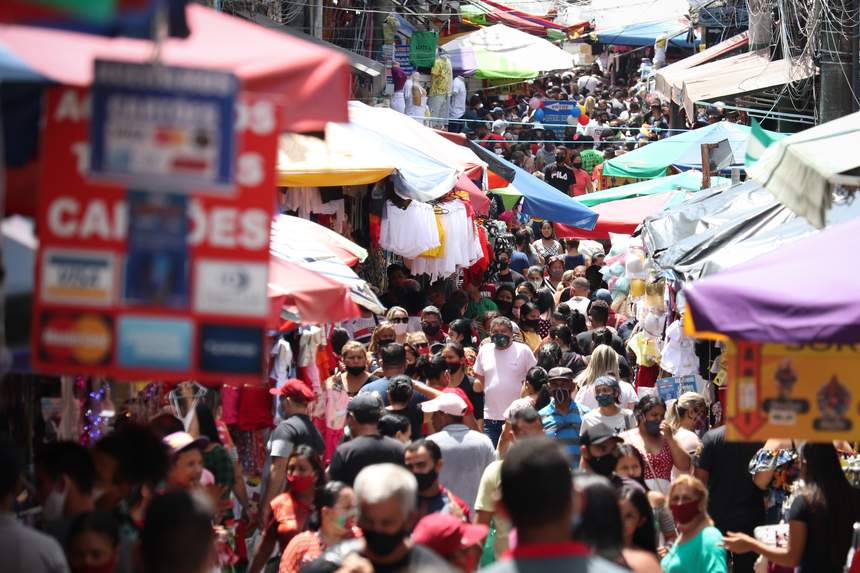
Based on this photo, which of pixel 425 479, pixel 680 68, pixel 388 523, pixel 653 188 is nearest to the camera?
pixel 388 523

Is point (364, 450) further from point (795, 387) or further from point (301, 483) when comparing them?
point (795, 387)

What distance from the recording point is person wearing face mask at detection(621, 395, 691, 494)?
29.8 feet

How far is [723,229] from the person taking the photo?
10.8 m

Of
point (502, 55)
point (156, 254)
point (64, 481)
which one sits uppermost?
point (502, 55)

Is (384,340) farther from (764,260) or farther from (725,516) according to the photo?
(764,260)

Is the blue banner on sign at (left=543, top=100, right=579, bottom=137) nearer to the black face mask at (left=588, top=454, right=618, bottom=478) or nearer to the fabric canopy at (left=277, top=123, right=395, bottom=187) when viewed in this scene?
the fabric canopy at (left=277, top=123, right=395, bottom=187)

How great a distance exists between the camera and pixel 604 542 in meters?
5.20

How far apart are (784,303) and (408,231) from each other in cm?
1115

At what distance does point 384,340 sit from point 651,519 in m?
6.34

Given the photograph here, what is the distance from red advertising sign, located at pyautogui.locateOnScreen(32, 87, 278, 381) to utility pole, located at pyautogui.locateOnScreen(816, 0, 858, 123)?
387 inches

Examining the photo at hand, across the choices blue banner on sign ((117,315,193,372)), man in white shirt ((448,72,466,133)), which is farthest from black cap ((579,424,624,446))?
man in white shirt ((448,72,466,133))

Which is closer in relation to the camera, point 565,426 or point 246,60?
point 246,60

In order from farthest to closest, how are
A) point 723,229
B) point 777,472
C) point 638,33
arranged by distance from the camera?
point 638,33 < point 723,229 < point 777,472

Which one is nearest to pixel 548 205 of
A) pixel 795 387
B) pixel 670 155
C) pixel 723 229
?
pixel 670 155
